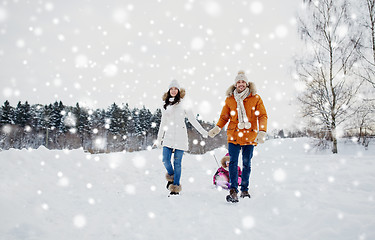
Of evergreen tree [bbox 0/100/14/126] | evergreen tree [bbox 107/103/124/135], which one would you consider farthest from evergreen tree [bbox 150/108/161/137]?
evergreen tree [bbox 0/100/14/126]

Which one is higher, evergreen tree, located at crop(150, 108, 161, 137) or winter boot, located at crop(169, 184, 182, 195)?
evergreen tree, located at crop(150, 108, 161, 137)

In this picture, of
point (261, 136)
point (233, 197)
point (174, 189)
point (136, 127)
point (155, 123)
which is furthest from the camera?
point (155, 123)

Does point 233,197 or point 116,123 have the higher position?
point 116,123

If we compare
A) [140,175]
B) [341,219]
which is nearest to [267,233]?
[341,219]

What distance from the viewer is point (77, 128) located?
184 ft

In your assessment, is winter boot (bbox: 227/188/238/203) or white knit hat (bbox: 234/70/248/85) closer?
winter boot (bbox: 227/188/238/203)

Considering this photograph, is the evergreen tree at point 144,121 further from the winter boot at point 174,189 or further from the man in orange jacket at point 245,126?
the man in orange jacket at point 245,126

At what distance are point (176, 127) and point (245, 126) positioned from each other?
1465 mm

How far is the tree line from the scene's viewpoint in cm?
5178

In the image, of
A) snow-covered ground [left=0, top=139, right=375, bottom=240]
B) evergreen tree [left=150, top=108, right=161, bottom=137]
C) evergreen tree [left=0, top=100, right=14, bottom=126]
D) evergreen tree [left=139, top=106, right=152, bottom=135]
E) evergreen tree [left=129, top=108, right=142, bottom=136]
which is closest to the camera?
snow-covered ground [left=0, top=139, right=375, bottom=240]

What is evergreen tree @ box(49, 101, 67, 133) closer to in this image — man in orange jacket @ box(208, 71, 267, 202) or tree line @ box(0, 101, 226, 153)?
tree line @ box(0, 101, 226, 153)

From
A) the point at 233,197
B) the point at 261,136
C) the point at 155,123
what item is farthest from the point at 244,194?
the point at 155,123

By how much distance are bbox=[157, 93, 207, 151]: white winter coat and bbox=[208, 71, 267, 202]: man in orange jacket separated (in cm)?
77

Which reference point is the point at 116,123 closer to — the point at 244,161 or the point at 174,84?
the point at 174,84
